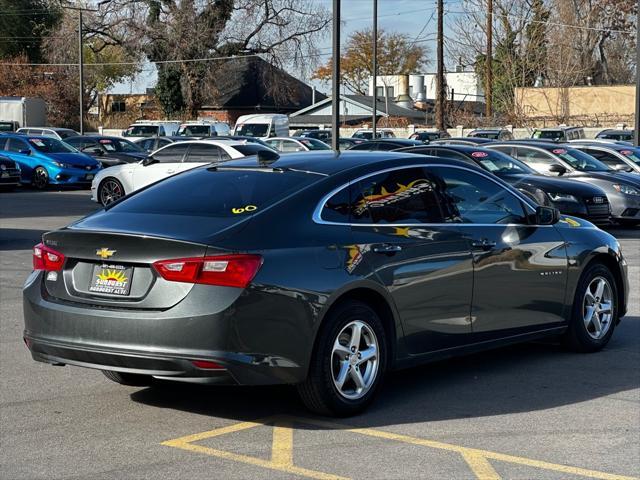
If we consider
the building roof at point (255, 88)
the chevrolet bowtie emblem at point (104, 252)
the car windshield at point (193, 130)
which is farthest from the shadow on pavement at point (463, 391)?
the building roof at point (255, 88)

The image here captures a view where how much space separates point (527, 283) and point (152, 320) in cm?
308

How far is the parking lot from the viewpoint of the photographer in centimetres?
554

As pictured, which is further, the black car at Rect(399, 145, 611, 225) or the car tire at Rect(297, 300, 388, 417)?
the black car at Rect(399, 145, 611, 225)

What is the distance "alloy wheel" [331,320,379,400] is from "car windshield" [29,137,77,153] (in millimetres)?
25956

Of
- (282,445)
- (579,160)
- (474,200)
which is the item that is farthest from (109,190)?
(282,445)

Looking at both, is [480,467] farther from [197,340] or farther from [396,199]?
[396,199]

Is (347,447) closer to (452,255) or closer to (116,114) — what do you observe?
(452,255)

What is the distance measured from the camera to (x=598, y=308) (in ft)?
28.2

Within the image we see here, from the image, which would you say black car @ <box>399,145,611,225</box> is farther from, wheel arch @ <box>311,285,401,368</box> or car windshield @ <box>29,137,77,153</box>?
car windshield @ <box>29,137,77,153</box>

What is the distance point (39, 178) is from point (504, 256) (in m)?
24.8

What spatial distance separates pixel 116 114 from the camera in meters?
74.2

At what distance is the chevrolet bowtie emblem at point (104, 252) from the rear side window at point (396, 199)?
59.9 inches

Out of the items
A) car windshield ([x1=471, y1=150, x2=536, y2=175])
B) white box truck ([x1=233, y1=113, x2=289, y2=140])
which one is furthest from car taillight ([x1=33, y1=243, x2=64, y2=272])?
white box truck ([x1=233, y1=113, x2=289, y2=140])

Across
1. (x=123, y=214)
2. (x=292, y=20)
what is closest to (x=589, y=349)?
(x=123, y=214)
